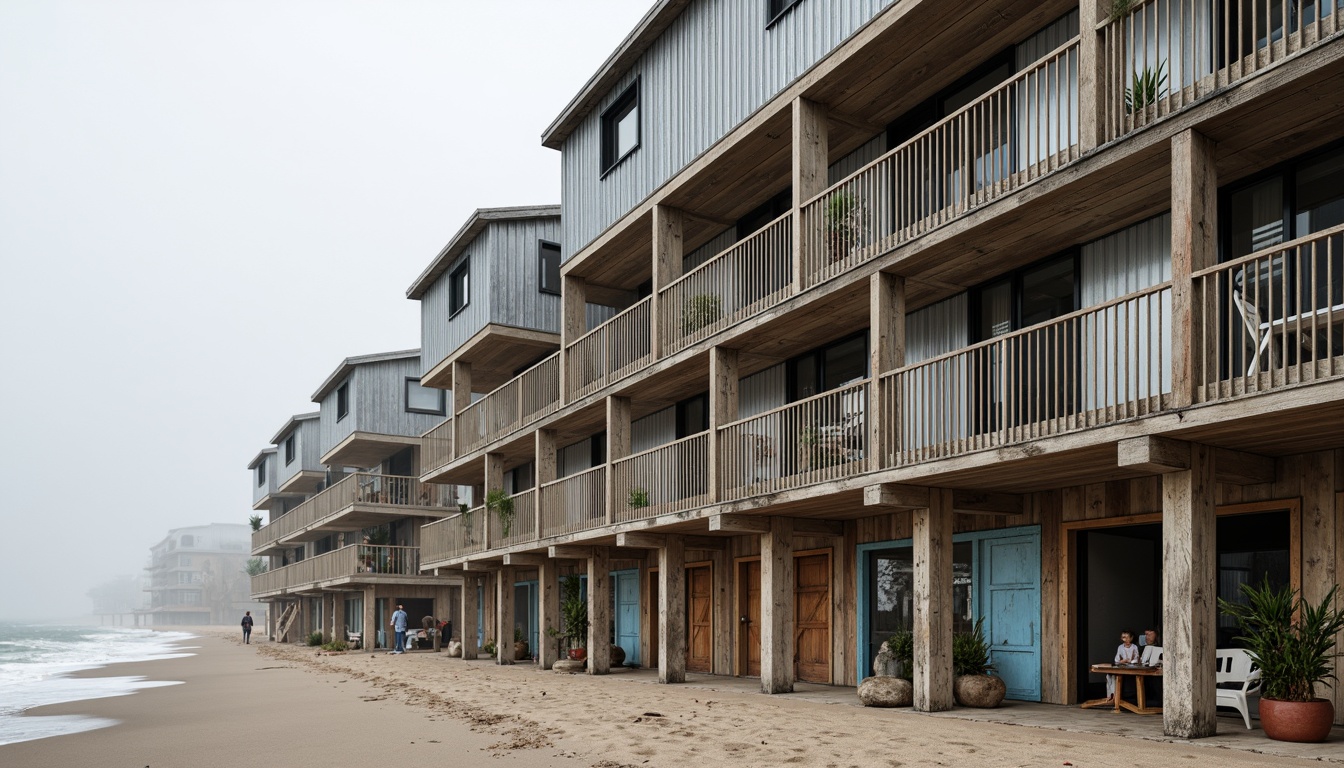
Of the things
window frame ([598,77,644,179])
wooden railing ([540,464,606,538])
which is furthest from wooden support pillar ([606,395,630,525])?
window frame ([598,77,644,179])

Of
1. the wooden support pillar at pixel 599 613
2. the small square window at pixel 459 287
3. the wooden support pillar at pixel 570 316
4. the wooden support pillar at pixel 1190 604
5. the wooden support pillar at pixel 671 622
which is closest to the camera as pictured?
the wooden support pillar at pixel 1190 604

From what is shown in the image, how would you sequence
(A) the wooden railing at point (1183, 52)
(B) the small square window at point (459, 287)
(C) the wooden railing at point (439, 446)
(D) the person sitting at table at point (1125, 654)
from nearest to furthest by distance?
(A) the wooden railing at point (1183, 52)
(D) the person sitting at table at point (1125, 654)
(B) the small square window at point (459, 287)
(C) the wooden railing at point (439, 446)

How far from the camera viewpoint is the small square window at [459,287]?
103 ft

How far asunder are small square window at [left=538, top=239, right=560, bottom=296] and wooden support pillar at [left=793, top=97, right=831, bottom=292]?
1426 cm

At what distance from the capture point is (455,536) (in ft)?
104

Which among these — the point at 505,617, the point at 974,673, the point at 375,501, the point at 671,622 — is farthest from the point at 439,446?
the point at 974,673

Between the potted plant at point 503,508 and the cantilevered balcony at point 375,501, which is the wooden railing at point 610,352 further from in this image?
the cantilevered balcony at point 375,501

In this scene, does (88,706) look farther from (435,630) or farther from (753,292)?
(435,630)

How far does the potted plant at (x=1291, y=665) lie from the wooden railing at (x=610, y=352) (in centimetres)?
1250

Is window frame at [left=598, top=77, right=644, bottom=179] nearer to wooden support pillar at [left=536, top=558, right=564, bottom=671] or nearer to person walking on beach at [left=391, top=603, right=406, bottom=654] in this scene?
wooden support pillar at [left=536, top=558, right=564, bottom=671]

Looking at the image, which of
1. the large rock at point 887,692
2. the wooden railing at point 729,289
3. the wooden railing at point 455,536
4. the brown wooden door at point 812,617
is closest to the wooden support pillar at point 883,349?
the wooden railing at point 729,289

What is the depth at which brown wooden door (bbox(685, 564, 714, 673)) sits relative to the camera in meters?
23.3

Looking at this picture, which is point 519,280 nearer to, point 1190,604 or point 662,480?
point 662,480

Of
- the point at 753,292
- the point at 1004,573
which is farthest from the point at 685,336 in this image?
the point at 1004,573
